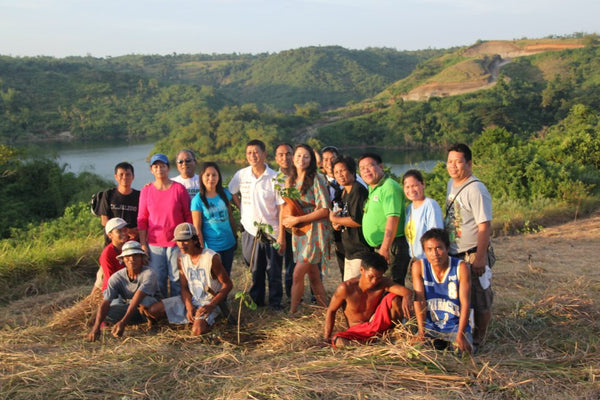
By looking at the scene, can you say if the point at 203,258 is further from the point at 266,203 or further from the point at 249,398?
the point at 249,398

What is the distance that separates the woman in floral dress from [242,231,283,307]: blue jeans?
278 millimetres

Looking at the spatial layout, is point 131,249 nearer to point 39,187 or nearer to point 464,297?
point 464,297

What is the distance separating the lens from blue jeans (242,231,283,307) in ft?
13.4

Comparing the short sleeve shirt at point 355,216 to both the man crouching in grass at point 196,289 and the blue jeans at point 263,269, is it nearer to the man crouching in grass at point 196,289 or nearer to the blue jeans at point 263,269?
the blue jeans at point 263,269

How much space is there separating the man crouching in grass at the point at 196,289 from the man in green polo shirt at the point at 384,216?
1086 millimetres

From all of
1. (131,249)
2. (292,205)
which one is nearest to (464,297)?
(292,205)

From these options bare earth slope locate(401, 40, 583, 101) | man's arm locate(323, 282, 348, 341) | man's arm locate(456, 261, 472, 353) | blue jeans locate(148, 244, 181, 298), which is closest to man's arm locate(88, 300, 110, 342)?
blue jeans locate(148, 244, 181, 298)

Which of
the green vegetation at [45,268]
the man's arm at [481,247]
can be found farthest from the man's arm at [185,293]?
the green vegetation at [45,268]

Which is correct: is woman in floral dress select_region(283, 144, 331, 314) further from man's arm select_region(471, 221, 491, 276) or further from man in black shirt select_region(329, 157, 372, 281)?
man's arm select_region(471, 221, 491, 276)

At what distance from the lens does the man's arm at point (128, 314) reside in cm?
358

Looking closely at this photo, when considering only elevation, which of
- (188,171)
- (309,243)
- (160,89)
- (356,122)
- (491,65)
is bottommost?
(309,243)

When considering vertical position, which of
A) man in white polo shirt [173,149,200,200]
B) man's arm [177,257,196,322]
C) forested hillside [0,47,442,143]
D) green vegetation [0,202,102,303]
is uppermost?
forested hillside [0,47,442,143]

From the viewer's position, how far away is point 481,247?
2951 millimetres

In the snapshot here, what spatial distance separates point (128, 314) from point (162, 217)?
29.4 inches
